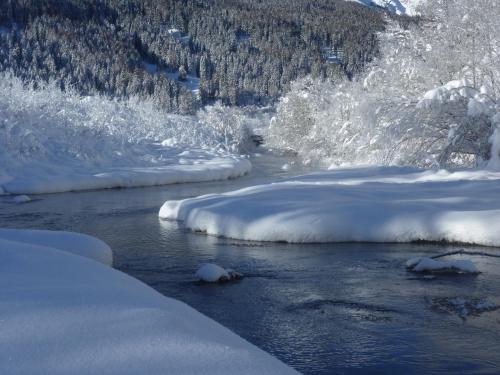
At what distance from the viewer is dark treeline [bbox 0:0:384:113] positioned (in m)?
94.9

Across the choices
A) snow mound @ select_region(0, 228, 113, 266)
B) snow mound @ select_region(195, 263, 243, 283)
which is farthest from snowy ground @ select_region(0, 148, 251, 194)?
snow mound @ select_region(195, 263, 243, 283)

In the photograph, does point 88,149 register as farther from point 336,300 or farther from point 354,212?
point 336,300

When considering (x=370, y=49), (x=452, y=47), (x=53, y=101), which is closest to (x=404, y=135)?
(x=452, y=47)

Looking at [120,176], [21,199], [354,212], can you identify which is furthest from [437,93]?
[21,199]

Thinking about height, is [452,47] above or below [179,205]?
above

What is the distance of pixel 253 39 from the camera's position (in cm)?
14188

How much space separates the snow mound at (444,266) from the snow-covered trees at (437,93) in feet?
39.2

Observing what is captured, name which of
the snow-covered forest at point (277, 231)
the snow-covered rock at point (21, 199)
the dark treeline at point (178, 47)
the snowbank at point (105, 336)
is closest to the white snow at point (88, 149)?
the snow-covered forest at point (277, 231)

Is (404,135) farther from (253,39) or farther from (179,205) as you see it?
(253,39)

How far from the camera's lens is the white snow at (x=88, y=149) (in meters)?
27.6

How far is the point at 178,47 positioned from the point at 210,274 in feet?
411

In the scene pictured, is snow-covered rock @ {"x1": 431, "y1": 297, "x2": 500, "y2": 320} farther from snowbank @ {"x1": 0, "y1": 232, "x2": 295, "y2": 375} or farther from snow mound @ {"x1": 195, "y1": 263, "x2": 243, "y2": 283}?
snowbank @ {"x1": 0, "y1": 232, "x2": 295, "y2": 375}

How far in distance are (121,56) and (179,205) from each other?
98182mm

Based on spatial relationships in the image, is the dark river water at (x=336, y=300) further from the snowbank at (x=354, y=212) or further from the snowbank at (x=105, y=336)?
the snowbank at (x=105, y=336)
